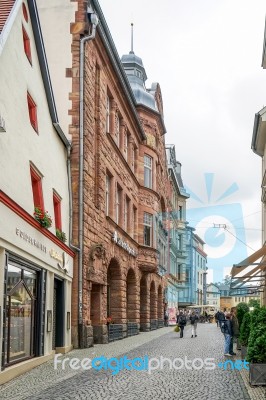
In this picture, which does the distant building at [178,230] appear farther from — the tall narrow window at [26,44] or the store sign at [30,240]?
the tall narrow window at [26,44]

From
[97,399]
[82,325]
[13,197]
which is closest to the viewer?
[97,399]

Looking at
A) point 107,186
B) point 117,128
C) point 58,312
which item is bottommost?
point 58,312

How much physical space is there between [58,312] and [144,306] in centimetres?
2193

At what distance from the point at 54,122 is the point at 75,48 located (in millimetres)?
5253

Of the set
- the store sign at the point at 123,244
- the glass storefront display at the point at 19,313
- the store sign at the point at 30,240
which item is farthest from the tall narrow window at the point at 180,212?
the glass storefront display at the point at 19,313

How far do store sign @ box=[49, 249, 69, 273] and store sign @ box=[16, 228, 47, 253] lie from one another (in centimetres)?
108

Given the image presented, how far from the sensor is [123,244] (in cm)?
3234

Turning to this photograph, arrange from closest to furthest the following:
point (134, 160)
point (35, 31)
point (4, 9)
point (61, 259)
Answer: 1. point (4, 9)
2. point (35, 31)
3. point (61, 259)
4. point (134, 160)

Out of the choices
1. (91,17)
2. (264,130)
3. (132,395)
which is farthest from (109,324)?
(132,395)

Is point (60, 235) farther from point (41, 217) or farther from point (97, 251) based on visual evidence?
point (97, 251)

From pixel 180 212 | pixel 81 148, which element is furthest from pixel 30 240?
pixel 180 212

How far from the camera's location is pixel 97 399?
11109 mm

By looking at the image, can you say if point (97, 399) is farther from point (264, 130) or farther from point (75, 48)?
point (264, 130)

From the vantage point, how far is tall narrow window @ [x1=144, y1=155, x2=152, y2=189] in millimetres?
41625
